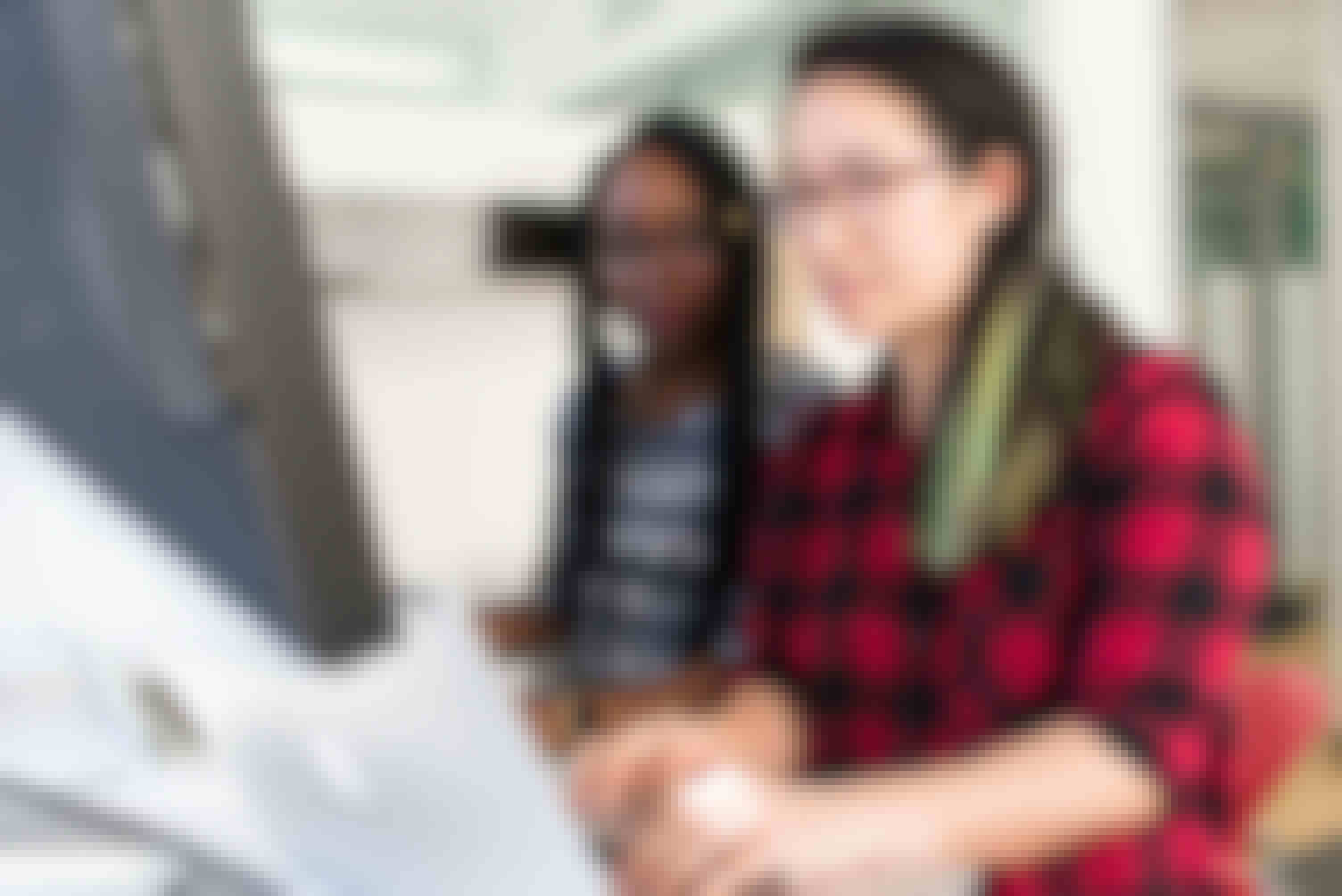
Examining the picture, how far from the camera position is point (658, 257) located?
19.7 inches

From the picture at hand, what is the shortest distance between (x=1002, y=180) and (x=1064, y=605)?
19cm

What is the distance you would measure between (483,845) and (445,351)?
10.5 inches

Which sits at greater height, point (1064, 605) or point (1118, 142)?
point (1118, 142)

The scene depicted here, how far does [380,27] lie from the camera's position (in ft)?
1.62

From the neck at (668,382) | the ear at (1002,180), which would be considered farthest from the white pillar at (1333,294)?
the neck at (668,382)

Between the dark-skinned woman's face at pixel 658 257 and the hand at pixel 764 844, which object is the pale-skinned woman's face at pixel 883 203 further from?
the hand at pixel 764 844

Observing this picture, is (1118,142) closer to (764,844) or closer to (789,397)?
(789,397)

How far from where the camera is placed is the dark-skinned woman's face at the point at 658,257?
0.50 meters

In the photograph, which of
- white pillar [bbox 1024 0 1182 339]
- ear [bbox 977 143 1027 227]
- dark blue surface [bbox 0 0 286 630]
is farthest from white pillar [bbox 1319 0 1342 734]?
dark blue surface [bbox 0 0 286 630]

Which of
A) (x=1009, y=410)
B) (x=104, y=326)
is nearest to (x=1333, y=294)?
(x=1009, y=410)

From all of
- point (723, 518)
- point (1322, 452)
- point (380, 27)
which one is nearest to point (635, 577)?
point (723, 518)

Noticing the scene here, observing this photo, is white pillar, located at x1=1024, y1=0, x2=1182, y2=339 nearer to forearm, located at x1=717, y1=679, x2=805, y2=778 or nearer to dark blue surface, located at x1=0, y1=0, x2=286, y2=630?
forearm, located at x1=717, y1=679, x2=805, y2=778

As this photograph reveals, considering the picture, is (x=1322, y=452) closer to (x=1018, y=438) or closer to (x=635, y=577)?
(x=1018, y=438)

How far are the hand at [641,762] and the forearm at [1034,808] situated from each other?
0.21 feet
